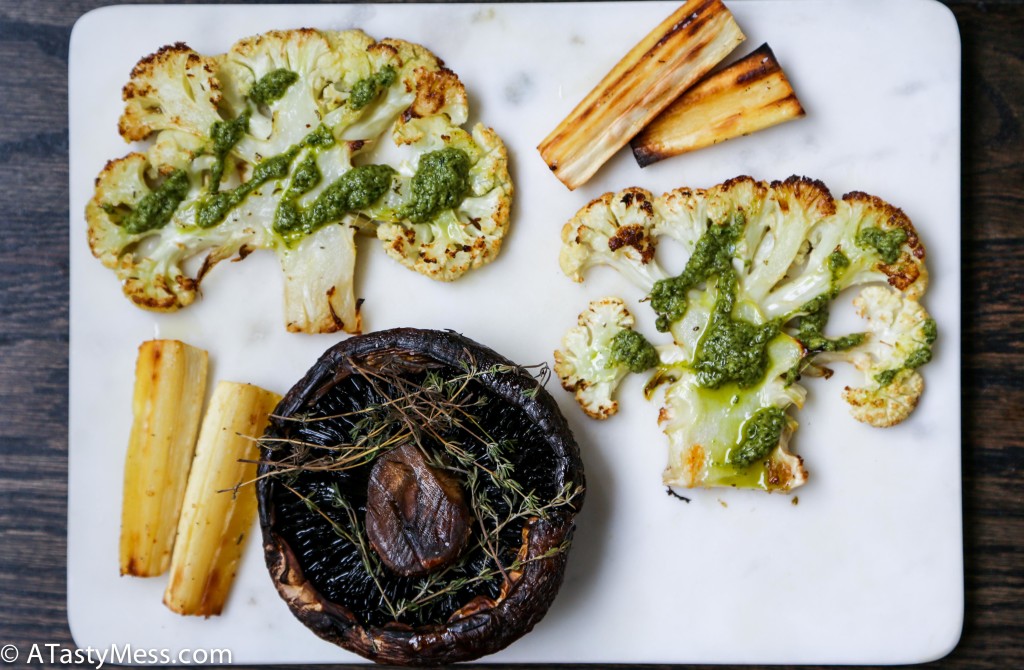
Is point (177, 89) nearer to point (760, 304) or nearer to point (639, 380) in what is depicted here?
point (639, 380)

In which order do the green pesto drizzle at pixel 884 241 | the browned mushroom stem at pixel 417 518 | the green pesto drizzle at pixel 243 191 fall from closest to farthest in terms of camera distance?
the browned mushroom stem at pixel 417 518, the green pesto drizzle at pixel 884 241, the green pesto drizzle at pixel 243 191

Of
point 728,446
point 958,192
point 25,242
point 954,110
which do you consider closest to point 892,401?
point 728,446

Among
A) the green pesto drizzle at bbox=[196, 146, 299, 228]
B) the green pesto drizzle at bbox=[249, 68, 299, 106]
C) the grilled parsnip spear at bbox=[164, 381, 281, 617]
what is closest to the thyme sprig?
the grilled parsnip spear at bbox=[164, 381, 281, 617]

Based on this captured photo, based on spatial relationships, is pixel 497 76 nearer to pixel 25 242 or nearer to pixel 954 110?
pixel 954 110

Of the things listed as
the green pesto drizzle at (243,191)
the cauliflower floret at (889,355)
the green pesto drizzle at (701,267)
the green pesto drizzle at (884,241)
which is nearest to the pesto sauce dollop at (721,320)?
the green pesto drizzle at (701,267)

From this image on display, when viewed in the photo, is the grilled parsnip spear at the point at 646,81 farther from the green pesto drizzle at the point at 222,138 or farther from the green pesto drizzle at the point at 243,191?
the green pesto drizzle at the point at 222,138

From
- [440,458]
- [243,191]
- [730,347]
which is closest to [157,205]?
[243,191]
